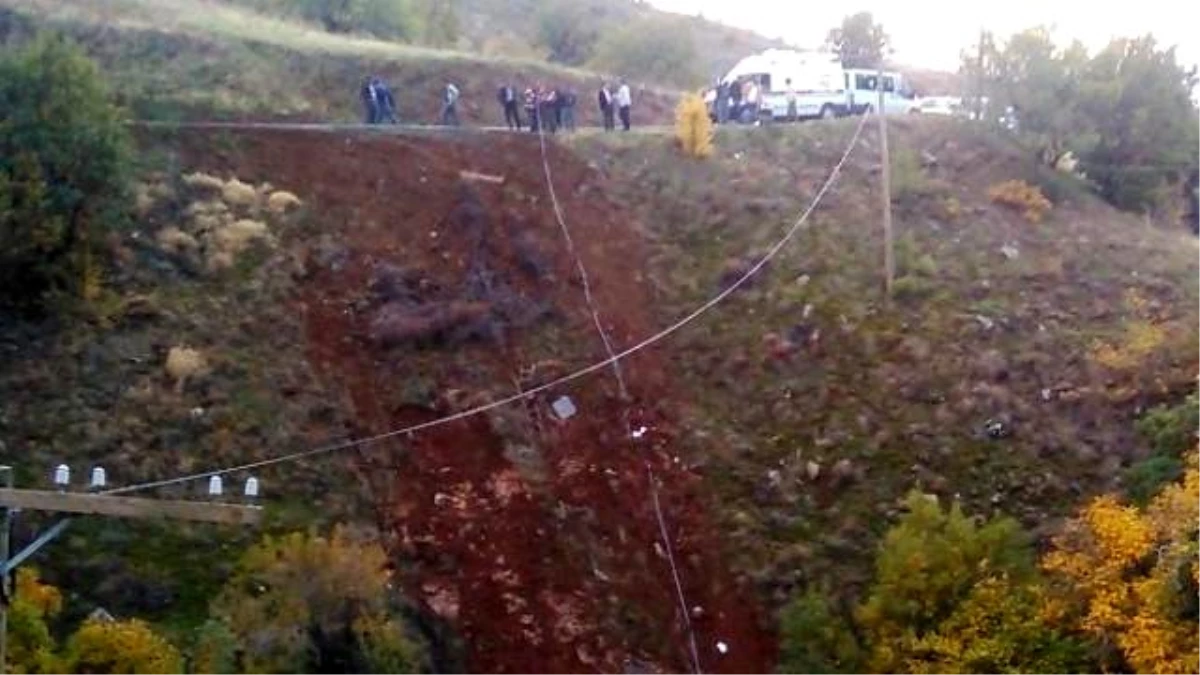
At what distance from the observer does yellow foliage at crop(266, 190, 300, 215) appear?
85.8 ft

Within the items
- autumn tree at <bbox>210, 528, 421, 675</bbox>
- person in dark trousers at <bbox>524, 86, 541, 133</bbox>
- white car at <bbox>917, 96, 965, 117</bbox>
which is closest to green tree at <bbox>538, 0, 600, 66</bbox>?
white car at <bbox>917, 96, 965, 117</bbox>

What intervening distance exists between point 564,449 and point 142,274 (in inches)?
295

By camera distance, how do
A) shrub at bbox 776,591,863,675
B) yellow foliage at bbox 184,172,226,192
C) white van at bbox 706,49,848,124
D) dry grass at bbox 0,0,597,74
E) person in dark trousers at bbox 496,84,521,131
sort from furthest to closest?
white van at bbox 706,49,848,124
dry grass at bbox 0,0,597,74
person in dark trousers at bbox 496,84,521,131
yellow foliage at bbox 184,172,226,192
shrub at bbox 776,591,863,675

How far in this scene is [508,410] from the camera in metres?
22.6

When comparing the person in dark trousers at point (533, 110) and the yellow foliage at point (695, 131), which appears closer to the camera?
the person in dark trousers at point (533, 110)

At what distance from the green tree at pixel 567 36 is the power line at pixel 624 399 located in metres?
21.3

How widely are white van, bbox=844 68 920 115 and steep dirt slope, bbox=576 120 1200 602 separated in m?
5.29

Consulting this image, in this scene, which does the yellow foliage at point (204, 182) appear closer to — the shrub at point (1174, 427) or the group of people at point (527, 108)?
the group of people at point (527, 108)

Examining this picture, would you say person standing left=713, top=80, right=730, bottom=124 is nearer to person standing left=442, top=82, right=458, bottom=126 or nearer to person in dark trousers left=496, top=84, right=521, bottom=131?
person in dark trousers left=496, top=84, right=521, bottom=131

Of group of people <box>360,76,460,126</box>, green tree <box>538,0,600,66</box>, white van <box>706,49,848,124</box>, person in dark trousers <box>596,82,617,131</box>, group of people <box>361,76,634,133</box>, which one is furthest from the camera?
green tree <box>538,0,600,66</box>

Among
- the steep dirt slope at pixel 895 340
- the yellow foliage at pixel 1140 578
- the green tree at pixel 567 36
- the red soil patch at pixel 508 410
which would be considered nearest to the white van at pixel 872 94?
the steep dirt slope at pixel 895 340

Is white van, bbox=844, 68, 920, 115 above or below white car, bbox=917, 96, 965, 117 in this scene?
above

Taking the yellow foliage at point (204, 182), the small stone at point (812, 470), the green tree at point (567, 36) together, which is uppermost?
the green tree at point (567, 36)

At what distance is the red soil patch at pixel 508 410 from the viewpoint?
19.6 meters
